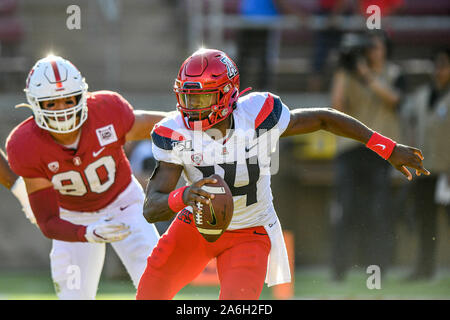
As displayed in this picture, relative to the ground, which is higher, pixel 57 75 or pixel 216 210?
pixel 57 75

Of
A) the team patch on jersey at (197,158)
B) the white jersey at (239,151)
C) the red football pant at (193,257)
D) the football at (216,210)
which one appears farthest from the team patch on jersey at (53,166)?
the football at (216,210)

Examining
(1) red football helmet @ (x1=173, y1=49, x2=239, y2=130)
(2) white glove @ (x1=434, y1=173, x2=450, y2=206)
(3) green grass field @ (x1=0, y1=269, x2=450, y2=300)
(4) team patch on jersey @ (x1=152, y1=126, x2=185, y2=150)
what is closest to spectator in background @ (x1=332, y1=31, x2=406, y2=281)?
(3) green grass field @ (x1=0, y1=269, x2=450, y2=300)

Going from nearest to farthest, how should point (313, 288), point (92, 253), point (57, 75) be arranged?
point (57, 75) → point (92, 253) → point (313, 288)

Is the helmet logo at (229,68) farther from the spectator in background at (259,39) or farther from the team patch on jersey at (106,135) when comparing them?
the spectator in background at (259,39)

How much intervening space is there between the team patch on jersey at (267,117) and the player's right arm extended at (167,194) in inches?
19.2

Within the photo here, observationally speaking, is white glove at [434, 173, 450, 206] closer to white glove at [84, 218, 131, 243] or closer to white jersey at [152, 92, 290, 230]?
white jersey at [152, 92, 290, 230]

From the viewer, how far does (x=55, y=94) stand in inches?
179

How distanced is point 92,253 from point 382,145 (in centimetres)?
197

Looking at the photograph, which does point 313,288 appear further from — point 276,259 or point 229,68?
point 229,68

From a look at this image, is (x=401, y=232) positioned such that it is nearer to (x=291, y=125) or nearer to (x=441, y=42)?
(x=441, y=42)

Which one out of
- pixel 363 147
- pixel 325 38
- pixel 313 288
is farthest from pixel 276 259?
pixel 325 38

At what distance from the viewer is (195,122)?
402cm

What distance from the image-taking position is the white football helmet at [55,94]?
4.52m

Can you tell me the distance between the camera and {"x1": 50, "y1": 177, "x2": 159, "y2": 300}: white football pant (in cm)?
474
